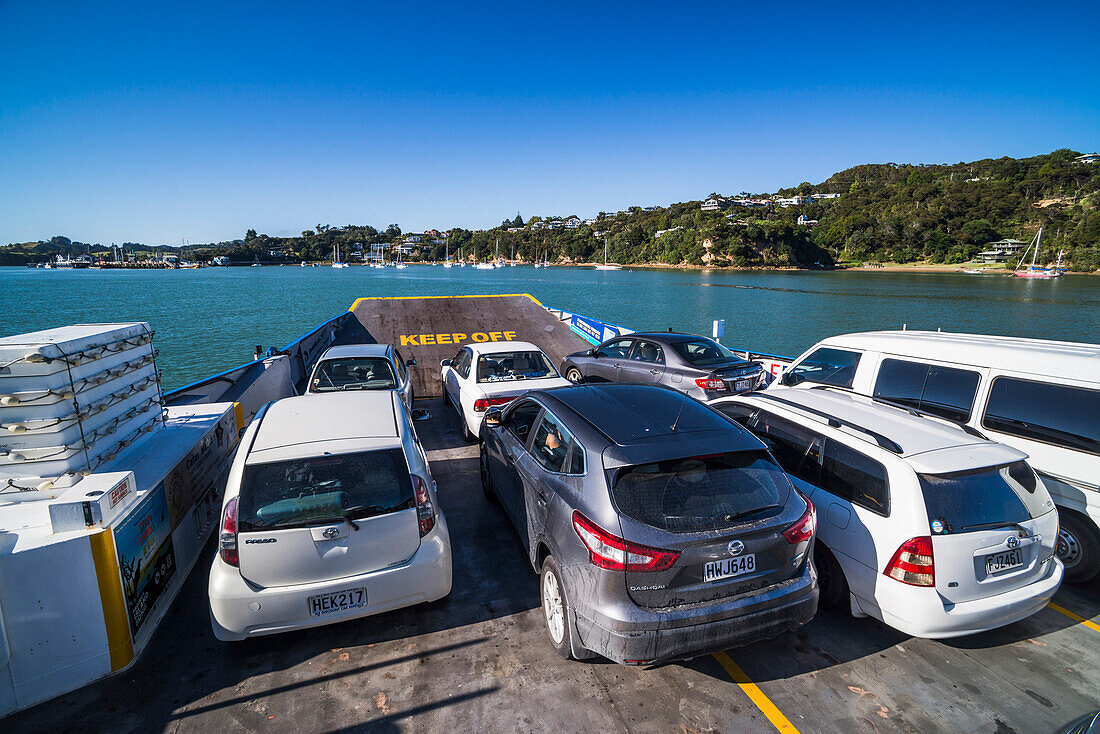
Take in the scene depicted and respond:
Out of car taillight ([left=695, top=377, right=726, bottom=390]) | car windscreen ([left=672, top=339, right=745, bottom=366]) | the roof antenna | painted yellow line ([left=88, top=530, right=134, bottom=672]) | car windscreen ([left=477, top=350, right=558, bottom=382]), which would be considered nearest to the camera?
painted yellow line ([left=88, top=530, right=134, bottom=672])

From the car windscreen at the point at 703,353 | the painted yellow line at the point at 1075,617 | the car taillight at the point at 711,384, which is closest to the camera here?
the painted yellow line at the point at 1075,617

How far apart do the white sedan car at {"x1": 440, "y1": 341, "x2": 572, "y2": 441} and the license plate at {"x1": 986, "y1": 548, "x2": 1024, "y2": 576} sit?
17.0 ft

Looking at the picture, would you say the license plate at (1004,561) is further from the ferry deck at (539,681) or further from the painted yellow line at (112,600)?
the painted yellow line at (112,600)

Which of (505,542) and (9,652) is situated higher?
(9,652)

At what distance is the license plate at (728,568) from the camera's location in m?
3.03

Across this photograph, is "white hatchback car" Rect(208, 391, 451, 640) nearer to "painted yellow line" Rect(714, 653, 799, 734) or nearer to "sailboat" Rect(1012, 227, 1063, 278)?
"painted yellow line" Rect(714, 653, 799, 734)

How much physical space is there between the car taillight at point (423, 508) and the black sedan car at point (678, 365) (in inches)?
218

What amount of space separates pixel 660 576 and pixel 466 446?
5578mm

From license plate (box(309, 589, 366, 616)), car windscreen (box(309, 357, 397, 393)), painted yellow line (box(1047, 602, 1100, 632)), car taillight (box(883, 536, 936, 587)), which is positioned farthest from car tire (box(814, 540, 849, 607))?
car windscreen (box(309, 357, 397, 393))

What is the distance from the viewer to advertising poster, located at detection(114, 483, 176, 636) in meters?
3.41

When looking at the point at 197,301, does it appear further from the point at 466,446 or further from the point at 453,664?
the point at 453,664

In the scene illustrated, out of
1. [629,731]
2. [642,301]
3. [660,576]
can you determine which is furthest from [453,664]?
[642,301]

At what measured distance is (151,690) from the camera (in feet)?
10.8

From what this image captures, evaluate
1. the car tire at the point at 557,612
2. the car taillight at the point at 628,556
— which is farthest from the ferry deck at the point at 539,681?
the car taillight at the point at 628,556
